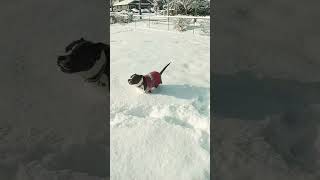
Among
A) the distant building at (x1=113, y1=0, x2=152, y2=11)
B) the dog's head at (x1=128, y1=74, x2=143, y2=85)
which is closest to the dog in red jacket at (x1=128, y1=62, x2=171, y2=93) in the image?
the dog's head at (x1=128, y1=74, x2=143, y2=85)

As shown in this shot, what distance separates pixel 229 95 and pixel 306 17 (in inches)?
159

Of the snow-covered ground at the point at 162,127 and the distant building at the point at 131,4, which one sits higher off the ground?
the distant building at the point at 131,4

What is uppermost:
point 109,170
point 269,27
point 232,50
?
point 269,27

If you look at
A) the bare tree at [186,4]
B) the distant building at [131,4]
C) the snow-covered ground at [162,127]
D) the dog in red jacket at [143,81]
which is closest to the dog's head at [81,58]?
the snow-covered ground at [162,127]

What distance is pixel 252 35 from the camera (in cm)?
776

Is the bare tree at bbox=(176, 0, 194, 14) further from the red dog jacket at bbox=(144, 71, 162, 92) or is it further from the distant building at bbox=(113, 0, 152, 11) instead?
the red dog jacket at bbox=(144, 71, 162, 92)

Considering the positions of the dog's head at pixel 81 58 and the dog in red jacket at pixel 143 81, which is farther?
the dog in red jacket at pixel 143 81

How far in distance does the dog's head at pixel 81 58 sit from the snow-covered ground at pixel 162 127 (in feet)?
1.90

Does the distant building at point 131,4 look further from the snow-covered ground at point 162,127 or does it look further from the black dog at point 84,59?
the black dog at point 84,59

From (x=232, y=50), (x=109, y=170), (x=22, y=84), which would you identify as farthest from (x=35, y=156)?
(x=232, y=50)

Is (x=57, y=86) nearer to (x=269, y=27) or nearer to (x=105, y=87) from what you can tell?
(x=105, y=87)

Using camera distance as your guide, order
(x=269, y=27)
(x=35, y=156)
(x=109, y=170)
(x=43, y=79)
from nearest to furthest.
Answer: (x=109, y=170), (x=35, y=156), (x=43, y=79), (x=269, y=27)

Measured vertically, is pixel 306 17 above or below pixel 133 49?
above

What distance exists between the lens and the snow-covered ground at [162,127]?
8.46 ft
